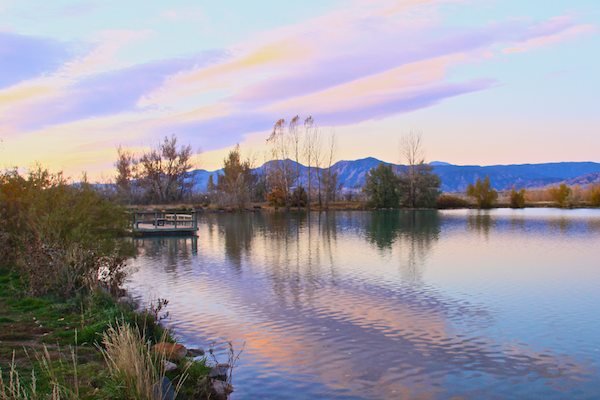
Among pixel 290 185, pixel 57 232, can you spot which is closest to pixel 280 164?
pixel 290 185

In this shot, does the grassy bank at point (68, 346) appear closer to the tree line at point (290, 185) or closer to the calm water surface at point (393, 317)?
the calm water surface at point (393, 317)

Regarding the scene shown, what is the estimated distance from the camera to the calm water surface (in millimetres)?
7078

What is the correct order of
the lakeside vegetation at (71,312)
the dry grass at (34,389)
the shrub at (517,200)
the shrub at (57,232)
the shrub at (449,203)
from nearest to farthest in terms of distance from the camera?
the dry grass at (34,389) → the lakeside vegetation at (71,312) → the shrub at (57,232) → the shrub at (449,203) → the shrub at (517,200)

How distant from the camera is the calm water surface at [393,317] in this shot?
7.08 meters

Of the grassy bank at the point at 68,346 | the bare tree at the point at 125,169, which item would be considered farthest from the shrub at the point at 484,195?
the grassy bank at the point at 68,346

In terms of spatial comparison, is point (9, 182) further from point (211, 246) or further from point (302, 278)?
point (211, 246)

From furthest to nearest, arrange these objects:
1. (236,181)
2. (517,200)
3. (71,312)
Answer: (517,200) → (236,181) → (71,312)

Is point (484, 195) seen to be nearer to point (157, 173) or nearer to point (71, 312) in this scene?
point (157, 173)

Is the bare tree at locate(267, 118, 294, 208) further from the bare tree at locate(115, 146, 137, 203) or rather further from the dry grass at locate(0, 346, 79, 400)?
the dry grass at locate(0, 346, 79, 400)

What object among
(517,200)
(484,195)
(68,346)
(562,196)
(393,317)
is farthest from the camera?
(562,196)

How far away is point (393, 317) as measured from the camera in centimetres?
1043

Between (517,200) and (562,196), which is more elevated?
(562,196)

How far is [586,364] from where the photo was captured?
7.76 meters

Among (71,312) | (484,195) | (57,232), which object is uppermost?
(484,195)
